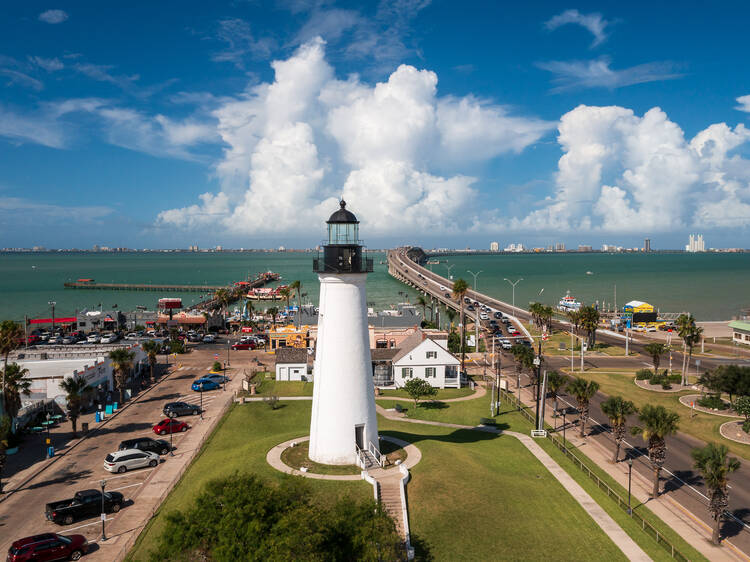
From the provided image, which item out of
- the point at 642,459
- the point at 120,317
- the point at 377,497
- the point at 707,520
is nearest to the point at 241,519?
the point at 377,497

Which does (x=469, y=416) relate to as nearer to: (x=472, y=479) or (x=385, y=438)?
(x=385, y=438)

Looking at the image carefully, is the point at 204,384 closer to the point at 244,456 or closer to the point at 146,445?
the point at 146,445

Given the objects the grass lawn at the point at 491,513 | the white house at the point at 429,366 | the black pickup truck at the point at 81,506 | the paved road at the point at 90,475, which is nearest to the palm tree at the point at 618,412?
the grass lawn at the point at 491,513

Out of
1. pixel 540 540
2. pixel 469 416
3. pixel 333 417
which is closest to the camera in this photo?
pixel 540 540

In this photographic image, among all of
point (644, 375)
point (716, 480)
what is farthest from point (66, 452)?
point (644, 375)

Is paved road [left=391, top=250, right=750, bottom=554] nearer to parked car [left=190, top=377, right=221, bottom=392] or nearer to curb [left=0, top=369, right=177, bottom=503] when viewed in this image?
parked car [left=190, top=377, right=221, bottom=392]
